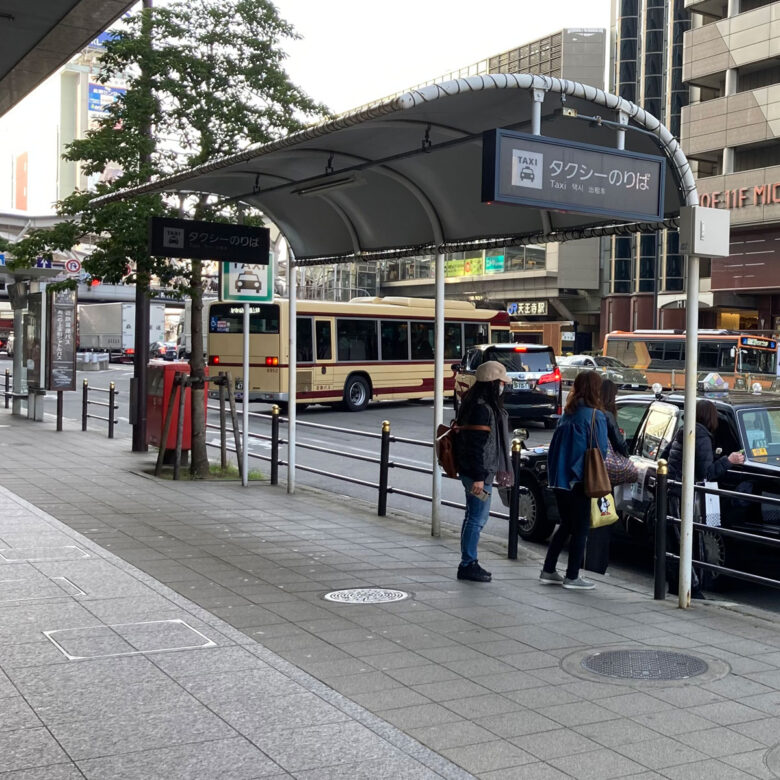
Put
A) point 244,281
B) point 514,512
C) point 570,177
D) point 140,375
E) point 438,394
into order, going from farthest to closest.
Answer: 1. point 140,375
2. point 244,281
3. point 438,394
4. point 514,512
5. point 570,177

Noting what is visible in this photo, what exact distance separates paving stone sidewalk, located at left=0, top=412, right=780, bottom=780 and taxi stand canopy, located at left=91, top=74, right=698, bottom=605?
1.28m

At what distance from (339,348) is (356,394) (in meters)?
1.39

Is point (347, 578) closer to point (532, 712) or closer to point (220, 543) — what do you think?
point (220, 543)

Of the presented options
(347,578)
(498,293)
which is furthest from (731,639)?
(498,293)

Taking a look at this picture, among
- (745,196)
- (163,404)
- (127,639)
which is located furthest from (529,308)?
(127,639)

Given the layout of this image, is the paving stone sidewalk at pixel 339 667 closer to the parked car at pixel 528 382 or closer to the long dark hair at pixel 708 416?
the long dark hair at pixel 708 416

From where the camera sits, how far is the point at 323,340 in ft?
87.6

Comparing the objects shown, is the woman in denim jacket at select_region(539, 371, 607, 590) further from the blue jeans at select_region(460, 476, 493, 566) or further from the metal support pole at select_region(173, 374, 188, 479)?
the metal support pole at select_region(173, 374, 188, 479)

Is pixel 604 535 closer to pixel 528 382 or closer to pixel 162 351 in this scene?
pixel 528 382

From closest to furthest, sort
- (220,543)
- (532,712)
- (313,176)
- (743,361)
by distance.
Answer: (532,712), (220,543), (313,176), (743,361)

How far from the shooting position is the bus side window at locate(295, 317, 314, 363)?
2622 centimetres

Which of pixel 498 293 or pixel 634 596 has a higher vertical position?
pixel 498 293

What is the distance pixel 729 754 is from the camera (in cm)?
436

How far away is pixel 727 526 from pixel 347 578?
2926 millimetres
